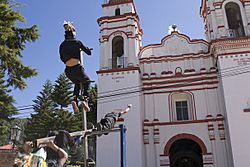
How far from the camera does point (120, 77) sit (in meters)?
17.6

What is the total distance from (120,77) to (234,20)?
871cm

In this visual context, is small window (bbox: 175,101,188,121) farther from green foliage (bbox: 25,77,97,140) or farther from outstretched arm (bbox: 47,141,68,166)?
outstretched arm (bbox: 47,141,68,166)

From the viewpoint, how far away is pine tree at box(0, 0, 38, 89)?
12.7m

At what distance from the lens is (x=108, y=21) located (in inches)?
781

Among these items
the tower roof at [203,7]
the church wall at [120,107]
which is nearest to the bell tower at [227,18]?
the tower roof at [203,7]

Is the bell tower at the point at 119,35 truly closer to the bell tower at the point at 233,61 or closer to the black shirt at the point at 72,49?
the bell tower at the point at 233,61

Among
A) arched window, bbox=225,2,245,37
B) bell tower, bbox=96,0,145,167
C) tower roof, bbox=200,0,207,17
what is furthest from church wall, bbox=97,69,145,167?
tower roof, bbox=200,0,207,17

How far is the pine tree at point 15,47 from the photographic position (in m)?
12.7

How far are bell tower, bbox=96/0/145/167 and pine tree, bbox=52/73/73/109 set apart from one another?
13582mm

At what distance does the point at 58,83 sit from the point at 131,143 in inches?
754

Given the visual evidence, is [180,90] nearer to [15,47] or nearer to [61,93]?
[15,47]

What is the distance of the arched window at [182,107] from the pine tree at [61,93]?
16.4 m

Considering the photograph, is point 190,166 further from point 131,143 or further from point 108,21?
point 108,21

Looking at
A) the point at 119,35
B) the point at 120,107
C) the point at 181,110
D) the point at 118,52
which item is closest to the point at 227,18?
the point at 181,110
